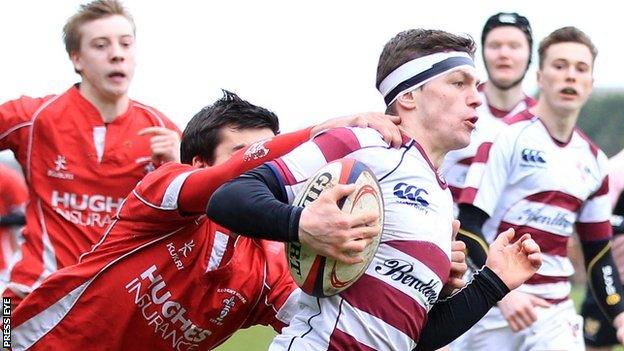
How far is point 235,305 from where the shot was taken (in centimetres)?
488

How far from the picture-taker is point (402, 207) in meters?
4.09

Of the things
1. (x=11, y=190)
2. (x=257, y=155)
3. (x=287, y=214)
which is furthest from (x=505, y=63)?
(x=287, y=214)

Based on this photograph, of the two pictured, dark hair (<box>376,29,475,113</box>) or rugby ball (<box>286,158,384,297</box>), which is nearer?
rugby ball (<box>286,158,384,297</box>)

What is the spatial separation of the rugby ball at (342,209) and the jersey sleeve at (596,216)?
11.8 feet

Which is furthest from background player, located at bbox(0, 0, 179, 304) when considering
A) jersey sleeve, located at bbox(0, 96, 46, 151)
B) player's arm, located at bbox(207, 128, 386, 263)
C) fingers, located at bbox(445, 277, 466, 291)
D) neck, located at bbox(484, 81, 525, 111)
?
A: player's arm, located at bbox(207, 128, 386, 263)

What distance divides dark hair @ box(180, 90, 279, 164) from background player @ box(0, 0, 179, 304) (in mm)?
1530

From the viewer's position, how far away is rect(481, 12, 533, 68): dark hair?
833 cm

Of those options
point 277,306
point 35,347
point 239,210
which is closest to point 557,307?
point 277,306

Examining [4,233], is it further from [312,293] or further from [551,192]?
[312,293]

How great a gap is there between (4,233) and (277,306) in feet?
13.8

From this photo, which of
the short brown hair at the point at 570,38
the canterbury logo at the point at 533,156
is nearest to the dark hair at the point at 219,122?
the canterbury logo at the point at 533,156

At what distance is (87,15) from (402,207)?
12.1 ft

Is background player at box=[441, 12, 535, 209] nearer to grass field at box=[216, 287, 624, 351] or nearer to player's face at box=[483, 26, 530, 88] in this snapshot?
player's face at box=[483, 26, 530, 88]

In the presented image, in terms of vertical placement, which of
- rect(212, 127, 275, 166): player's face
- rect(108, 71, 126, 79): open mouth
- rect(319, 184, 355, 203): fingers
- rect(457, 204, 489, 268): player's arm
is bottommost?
rect(457, 204, 489, 268): player's arm
